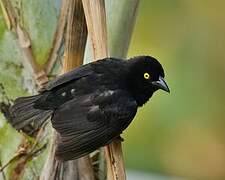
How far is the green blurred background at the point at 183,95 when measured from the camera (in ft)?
15.4

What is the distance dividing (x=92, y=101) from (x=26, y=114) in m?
0.30

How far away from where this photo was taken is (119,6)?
127 inches

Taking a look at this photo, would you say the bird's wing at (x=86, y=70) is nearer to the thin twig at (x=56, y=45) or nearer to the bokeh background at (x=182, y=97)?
the thin twig at (x=56, y=45)

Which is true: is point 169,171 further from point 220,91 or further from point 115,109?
point 115,109

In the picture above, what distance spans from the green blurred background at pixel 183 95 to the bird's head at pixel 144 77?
3.99 ft

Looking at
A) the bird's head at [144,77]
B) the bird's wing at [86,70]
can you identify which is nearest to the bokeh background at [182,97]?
the bird's head at [144,77]

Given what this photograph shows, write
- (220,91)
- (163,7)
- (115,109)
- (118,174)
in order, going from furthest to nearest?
(220,91), (163,7), (115,109), (118,174)

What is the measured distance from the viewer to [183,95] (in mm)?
4750

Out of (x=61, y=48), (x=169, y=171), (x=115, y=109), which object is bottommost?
(x=169, y=171)

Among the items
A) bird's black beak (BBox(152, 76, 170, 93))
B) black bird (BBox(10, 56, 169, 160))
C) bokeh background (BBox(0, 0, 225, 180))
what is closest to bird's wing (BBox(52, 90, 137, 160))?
black bird (BBox(10, 56, 169, 160))

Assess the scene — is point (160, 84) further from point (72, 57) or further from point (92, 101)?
point (72, 57)

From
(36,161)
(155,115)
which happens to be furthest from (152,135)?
(36,161)

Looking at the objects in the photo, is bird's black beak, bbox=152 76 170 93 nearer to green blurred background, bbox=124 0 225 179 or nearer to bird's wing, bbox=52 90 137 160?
bird's wing, bbox=52 90 137 160

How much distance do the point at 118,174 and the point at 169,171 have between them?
2041mm
